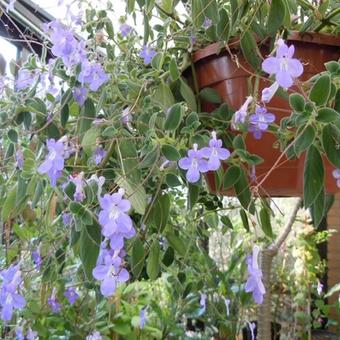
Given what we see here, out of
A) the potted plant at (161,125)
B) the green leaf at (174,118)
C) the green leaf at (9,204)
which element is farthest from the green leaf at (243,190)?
the green leaf at (9,204)

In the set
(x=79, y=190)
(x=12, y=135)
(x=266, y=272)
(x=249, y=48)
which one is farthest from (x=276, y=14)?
(x=266, y=272)

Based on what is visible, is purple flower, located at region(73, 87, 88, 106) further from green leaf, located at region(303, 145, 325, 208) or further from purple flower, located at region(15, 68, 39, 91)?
green leaf, located at region(303, 145, 325, 208)

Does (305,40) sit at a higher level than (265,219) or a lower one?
higher

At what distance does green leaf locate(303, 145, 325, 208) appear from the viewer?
0.43 meters

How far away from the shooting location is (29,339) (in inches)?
37.6

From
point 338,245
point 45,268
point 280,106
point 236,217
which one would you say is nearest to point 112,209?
point 280,106

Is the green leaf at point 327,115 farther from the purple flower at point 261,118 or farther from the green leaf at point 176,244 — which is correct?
the green leaf at point 176,244

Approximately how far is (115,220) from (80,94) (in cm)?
25

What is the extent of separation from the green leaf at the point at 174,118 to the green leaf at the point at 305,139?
0.42 feet

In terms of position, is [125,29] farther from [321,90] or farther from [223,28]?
[321,90]

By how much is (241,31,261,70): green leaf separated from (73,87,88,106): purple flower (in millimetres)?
190

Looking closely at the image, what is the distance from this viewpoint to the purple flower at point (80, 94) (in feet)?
2.00

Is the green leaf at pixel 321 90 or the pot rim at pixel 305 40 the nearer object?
the green leaf at pixel 321 90

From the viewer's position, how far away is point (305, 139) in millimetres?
434
